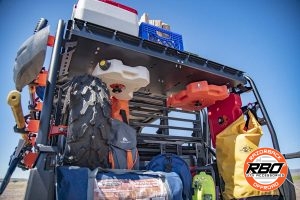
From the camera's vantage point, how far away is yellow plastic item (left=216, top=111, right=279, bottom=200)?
2332mm

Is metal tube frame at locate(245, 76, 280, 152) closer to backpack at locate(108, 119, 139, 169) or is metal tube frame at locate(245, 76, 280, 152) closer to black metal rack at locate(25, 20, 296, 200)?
black metal rack at locate(25, 20, 296, 200)

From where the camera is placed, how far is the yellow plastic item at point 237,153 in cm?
233

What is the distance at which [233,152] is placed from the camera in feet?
8.38

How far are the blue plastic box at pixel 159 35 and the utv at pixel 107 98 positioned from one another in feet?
0.93

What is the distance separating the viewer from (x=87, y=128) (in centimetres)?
171

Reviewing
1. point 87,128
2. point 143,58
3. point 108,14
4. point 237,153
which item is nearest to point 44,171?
point 87,128

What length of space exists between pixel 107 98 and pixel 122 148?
60cm

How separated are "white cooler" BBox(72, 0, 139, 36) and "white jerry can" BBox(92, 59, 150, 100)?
38cm

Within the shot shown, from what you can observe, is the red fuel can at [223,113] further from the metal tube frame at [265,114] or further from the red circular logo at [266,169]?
the red circular logo at [266,169]

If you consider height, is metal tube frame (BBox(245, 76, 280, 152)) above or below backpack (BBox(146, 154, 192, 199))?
above

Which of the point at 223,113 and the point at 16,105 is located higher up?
the point at 223,113

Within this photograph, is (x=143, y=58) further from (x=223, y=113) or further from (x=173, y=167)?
(x=223, y=113)

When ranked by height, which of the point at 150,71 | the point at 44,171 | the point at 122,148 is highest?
the point at 150,71

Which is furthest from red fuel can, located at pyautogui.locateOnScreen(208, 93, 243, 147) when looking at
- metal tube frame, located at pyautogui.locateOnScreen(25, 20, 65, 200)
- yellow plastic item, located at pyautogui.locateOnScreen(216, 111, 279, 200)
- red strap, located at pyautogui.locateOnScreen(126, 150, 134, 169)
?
metal tube frame, located at pyautogui.locateOnScreen(25, 20, 65, 200)
